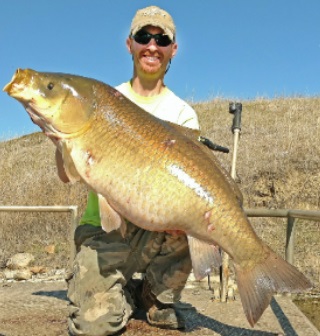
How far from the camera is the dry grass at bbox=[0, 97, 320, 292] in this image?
984cm

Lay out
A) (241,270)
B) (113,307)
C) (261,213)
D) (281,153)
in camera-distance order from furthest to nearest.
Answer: (281,153) < (261,213) < (113,307) < (241,270)

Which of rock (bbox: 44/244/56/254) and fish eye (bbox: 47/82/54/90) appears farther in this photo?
rock (bbox: 44/244/56/254)

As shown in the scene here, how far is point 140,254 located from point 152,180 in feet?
3.97

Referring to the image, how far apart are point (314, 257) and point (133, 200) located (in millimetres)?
6773

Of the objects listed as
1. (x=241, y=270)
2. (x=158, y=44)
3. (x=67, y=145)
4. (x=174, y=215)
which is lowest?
(x=241, y=270)

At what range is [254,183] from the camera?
11172 millimetres

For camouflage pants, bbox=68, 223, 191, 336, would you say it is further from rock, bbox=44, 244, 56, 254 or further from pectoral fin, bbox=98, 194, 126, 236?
rock, bbox=44, 244, 56, 254

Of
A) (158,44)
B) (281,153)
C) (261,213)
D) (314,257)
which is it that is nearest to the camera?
(158,44)

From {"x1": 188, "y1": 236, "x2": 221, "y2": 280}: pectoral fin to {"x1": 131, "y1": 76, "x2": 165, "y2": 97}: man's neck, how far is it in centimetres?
154

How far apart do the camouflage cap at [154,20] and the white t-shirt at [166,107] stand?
47cm

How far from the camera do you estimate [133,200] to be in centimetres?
288

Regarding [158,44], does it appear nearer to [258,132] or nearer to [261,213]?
[261,213]

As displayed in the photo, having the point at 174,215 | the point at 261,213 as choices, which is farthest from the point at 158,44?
the point at 261,213

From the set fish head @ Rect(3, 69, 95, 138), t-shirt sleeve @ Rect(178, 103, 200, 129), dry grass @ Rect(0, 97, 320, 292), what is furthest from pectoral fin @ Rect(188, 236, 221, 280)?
dry grass @ Rect(0, 97, 320, 292)
